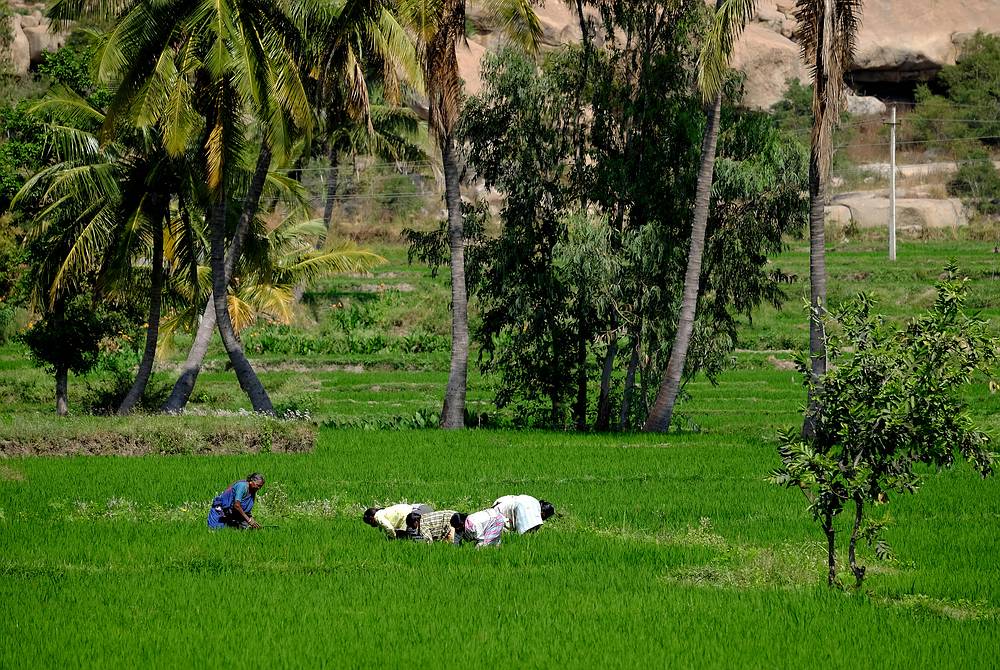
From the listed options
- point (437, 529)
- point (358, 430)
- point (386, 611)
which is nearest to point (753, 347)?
point (358, 430)

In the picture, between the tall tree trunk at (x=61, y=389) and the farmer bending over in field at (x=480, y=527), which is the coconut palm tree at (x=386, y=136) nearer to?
the tall tree trunk at (x=61, y=389)

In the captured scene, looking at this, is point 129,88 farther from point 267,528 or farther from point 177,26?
point 267,528

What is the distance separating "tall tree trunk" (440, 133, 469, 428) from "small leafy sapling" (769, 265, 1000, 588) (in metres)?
13.8

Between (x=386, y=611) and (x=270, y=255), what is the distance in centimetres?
1925

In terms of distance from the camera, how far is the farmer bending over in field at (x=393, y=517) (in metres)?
14.2

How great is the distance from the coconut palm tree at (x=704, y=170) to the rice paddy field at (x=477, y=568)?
88.8 inches

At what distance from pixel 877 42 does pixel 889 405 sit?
58738mm

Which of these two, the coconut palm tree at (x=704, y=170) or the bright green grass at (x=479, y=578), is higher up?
the coconut palm tree at (x=704, y=170)

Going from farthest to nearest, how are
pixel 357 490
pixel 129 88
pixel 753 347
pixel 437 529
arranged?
pixel 753 347 → pixel 129 88 → pixel 357 490 → pixel 437 529

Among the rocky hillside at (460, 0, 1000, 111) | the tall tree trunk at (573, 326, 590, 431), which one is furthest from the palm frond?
the rocky hillside at (460, 0, 1000, 111)

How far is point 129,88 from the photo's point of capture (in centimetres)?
2338

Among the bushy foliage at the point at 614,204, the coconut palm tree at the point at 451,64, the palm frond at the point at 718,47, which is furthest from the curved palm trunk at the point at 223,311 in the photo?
the palm frond at the point at 718,47

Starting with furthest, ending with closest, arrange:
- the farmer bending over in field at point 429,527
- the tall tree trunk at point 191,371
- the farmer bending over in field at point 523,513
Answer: the tall tree trunk at point 191,371, the farmer bending over in field at point 523,513, the farmer bending over in field at point 429,527

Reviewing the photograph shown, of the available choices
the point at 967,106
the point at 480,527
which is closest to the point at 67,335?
the point at 480,527
